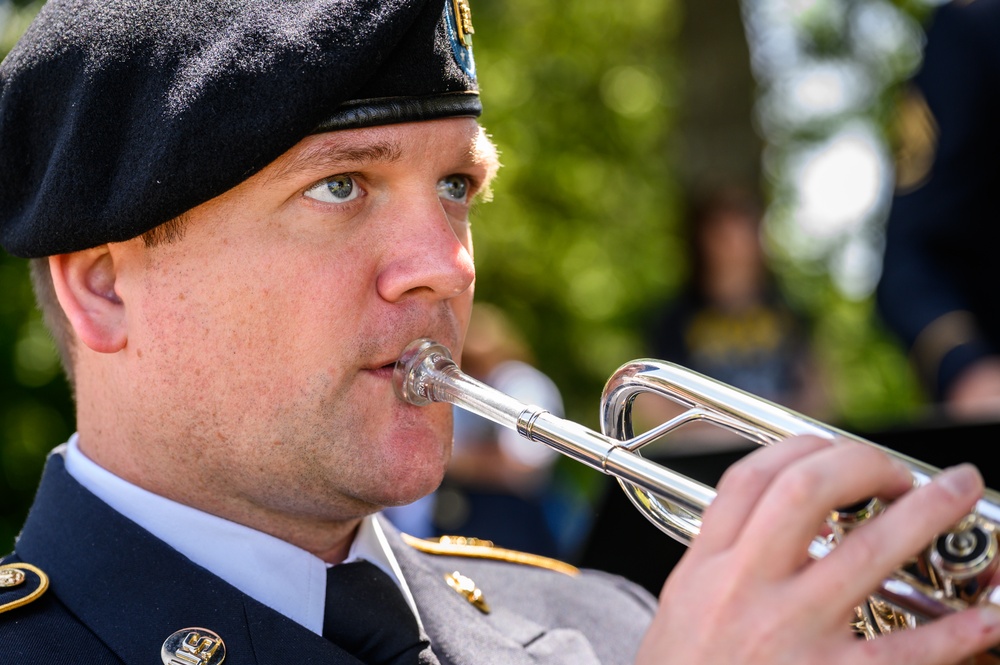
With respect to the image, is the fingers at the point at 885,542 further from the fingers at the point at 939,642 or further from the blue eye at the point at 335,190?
the blue eye at the point at 335,190

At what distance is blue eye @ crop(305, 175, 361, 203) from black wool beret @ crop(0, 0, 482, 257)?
9 centimetres

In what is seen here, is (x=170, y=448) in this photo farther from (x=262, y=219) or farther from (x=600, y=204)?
(x=600, y=204)

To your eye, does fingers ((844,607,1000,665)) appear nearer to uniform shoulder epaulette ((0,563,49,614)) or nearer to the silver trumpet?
the silver trumpet

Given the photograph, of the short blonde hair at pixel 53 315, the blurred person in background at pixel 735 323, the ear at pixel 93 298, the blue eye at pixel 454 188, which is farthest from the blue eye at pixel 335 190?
the blurred person in background at pixel 735 323

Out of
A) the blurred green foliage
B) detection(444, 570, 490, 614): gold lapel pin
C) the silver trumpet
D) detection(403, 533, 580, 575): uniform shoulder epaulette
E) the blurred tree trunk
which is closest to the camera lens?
the silver trumpet

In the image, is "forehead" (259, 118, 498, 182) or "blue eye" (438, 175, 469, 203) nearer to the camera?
"forehead" (259, 118, 498, 182)

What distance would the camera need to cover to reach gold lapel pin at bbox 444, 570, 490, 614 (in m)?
2.11

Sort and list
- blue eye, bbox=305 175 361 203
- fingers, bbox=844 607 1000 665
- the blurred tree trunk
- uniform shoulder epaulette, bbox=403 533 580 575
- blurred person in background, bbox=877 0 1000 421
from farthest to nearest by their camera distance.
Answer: the blurred tree trunk → blurred person in background, bbox=877 0 1000 421 → uniform shoulder epaulette, bbox=403 533 580 575 → blue eye, bbox=305 175 361 203 → fingers, bbox=844 607 1000 665

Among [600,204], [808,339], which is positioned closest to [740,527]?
[808,339]

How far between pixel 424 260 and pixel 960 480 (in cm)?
86

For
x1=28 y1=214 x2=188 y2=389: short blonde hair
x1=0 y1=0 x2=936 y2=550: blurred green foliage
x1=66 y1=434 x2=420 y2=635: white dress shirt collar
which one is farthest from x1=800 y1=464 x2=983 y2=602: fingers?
x1=0 y1=0 x2=936 y2=550: blurred green foliage

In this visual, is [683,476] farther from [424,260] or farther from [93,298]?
[93,298]

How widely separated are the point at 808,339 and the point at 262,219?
4173 mm

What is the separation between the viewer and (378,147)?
5.87 feet
